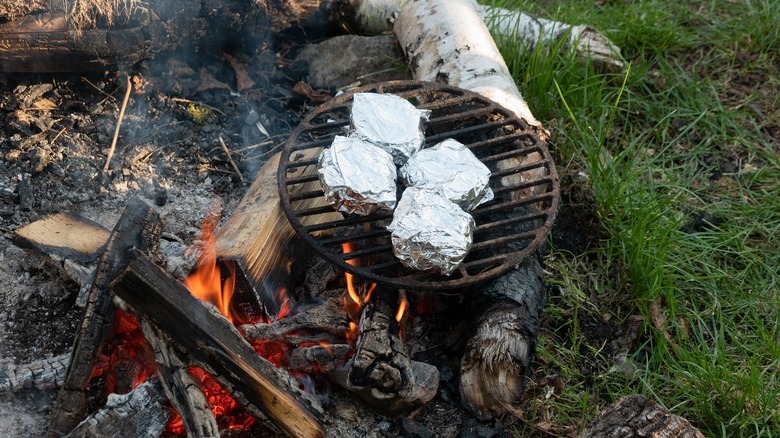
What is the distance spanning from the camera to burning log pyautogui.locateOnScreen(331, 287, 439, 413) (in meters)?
2.18

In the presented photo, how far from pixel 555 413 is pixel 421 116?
1247 mm

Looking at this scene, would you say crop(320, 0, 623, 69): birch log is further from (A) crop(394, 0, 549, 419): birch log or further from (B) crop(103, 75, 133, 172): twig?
(B) crop(103, 75, 133, 172): twig

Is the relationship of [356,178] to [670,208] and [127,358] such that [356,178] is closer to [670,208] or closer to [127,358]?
[127,358]

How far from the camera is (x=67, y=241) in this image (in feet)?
8.05

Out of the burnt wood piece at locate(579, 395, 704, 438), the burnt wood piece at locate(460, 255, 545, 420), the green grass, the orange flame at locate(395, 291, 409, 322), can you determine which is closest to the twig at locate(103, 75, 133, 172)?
the orange flame at locate(395, 291, 409, 322)

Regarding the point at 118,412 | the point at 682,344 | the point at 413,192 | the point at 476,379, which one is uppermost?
the point at 413,192

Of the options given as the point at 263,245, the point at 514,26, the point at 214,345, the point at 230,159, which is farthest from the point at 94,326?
the point at 514,26

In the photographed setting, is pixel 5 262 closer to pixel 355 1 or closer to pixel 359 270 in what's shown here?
pixel 359 270

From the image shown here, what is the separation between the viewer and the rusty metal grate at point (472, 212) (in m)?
2.41

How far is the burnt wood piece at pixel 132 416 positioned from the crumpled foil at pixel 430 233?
2.94 feet

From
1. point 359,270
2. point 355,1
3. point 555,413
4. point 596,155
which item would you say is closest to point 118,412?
point 359,270

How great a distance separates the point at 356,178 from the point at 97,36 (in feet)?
4.37

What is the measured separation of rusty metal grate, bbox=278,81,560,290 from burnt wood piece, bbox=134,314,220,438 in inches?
24.5

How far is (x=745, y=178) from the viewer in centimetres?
342
